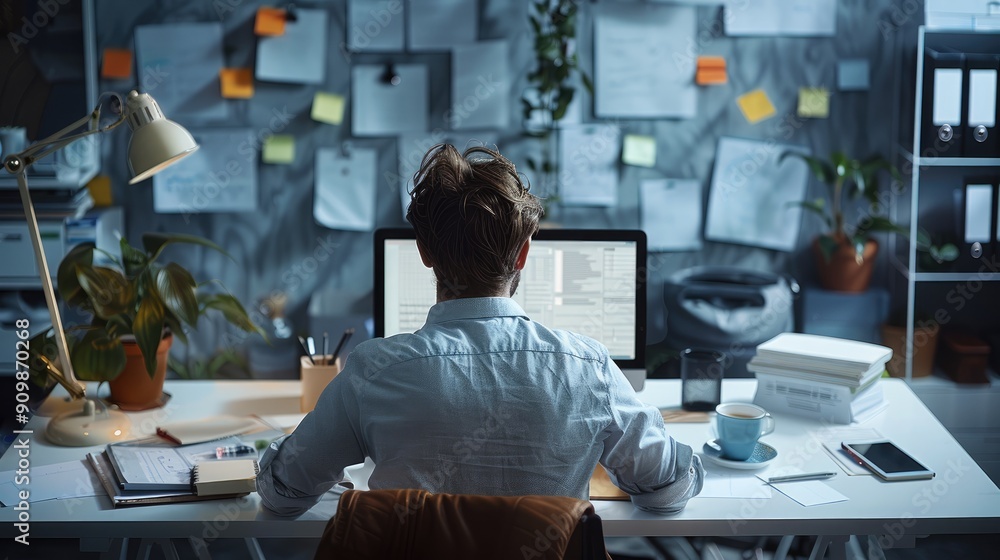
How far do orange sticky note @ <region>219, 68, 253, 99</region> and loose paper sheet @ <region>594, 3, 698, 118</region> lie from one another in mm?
1203

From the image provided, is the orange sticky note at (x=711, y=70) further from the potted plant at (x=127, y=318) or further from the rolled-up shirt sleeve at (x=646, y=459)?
the rolled-up shirt sleeve at (x=646, y=459)

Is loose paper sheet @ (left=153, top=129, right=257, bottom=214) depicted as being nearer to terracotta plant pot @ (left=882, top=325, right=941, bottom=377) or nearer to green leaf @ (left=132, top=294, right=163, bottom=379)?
green leaf @ (left=132, top=294, right=163, bottom=379)

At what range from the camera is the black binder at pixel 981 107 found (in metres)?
3.01

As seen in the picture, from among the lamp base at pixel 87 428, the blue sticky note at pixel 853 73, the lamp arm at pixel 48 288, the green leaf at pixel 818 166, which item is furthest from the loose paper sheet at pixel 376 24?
the lamp base at pixel 87 428

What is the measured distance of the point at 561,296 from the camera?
1914mm

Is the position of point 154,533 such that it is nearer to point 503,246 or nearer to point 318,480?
point 318,480

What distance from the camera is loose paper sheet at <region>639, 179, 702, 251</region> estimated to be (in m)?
3.51

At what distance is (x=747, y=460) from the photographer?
170cm

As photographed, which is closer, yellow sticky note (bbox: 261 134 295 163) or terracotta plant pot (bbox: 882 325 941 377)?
terracotta plant pot (bbox: 882 325 941 377)

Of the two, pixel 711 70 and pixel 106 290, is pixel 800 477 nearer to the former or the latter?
pixel 106 290

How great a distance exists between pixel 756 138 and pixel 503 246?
2.33m

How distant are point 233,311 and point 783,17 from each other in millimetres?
2286

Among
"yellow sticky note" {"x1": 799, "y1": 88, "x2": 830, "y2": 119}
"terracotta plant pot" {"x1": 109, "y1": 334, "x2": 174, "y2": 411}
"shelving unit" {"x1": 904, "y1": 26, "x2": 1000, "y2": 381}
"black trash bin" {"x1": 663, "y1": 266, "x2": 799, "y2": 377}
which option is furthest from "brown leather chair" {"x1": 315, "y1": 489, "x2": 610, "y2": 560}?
"yellow sticky note" {"x1": 799, "y1": 88, "x2": 830, "y2": 119}

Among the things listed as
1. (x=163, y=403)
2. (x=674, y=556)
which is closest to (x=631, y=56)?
(x=674, y=556)
